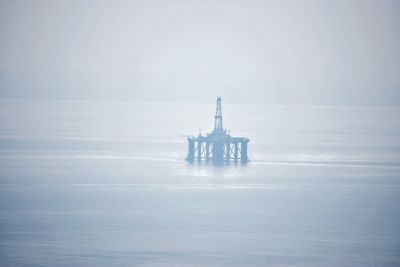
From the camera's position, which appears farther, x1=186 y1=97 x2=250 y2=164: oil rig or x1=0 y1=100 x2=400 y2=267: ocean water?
x1=186 y1=97 x2=250 y2=164: oil rig

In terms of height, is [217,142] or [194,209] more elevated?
[217,142]

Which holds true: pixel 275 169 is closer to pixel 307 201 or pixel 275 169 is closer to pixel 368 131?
pixel 307 201

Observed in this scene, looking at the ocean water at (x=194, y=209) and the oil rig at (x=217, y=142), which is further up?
the oil rig at (x=217, y=142)

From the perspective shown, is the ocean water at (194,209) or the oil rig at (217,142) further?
the oil rig at (217,142)

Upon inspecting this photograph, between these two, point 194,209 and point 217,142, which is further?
point 217,142

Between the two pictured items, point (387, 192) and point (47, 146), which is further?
point (47, 146)

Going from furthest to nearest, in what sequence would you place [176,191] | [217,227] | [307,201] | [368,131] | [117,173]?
[368,131]
[117,173]
[176,191]
[307,201]
[217,227]

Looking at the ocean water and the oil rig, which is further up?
the oil rig

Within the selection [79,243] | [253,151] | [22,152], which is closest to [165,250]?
[79,243]
